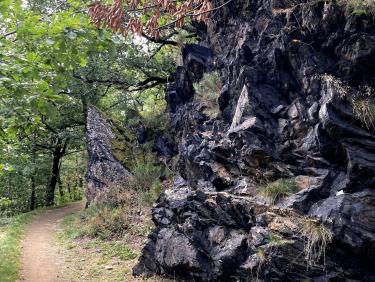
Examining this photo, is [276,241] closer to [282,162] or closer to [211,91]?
[282,162]

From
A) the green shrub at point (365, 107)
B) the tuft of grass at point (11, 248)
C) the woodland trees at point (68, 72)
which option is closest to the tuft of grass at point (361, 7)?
the green shrub at point (365, 107)

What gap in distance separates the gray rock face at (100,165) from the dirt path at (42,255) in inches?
97.5

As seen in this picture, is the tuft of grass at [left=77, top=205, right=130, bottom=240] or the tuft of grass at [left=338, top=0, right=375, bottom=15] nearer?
the tuft of grass at [left=338, top=0, right=375, bottom=15]

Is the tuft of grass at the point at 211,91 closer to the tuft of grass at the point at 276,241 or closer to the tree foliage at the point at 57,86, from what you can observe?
the tree foliage at the point at 57,86

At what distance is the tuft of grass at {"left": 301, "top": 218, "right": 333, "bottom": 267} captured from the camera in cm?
647

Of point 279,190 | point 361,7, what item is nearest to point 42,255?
point 279,190

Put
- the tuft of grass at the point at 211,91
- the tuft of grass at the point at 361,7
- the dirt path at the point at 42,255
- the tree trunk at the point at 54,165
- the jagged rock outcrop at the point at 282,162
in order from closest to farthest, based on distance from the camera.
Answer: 1. the jagged rock outcrop at the point at 282,162
2. the tuft of grass at the point at 361,7
3. the dirt path at the point at 42,255
4. the tuft of grass at the point at 211,91
5. the tree trunk at the point at 54,165

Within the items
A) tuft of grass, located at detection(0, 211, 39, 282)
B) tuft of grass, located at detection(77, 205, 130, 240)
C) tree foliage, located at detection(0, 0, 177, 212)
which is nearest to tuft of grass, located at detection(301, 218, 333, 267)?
tree foliage, located at detection(0, 0, 177, 212)

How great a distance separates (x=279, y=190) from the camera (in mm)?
7688

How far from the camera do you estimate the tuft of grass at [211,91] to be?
12.1m

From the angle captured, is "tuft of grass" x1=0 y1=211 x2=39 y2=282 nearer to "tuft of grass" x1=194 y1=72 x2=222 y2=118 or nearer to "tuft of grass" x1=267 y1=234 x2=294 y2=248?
"tuft of grass" x1=267 y1=234 x2=294 y2=248

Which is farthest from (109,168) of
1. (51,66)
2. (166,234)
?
(51,66)

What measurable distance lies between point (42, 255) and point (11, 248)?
1.18 meters

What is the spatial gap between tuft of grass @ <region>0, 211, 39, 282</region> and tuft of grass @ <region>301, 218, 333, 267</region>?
23.7 ft
